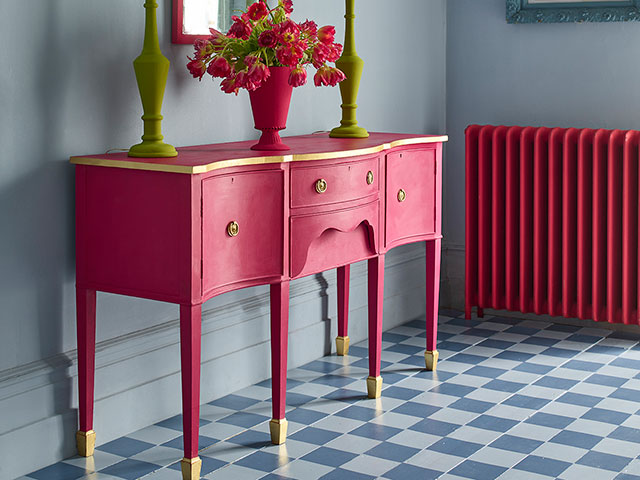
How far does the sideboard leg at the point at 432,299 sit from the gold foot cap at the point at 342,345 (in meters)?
0.36

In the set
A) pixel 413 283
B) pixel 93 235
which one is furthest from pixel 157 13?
pixel 413 283

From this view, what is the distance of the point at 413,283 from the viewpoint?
4590 millimetres

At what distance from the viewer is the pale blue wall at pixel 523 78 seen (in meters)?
4.28

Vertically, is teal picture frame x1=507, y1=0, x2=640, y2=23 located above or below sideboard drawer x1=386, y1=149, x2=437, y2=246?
above

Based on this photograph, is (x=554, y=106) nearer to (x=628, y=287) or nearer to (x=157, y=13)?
(x=628, y=287)

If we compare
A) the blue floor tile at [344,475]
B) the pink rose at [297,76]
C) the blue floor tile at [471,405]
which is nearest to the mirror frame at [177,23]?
the pink rose at [297,76]

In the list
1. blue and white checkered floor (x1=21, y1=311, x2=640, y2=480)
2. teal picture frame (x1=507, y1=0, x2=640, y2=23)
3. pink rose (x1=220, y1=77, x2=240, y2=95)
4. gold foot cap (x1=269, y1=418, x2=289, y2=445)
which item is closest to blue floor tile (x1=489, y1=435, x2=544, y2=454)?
blue and white checkered floor (x1=21, y1=311, x2=640, y2=480)

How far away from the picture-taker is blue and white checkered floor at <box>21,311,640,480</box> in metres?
2.80

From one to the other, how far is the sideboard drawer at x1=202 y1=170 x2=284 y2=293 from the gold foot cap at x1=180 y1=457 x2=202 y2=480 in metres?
0.47

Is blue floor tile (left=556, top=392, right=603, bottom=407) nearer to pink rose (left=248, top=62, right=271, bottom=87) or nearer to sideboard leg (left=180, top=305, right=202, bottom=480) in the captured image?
sideboard leg (left=180, top=305, right=202, bottom=480)

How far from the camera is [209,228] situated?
2639mm

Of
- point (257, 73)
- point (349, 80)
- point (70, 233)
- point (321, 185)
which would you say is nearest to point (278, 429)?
point (321, 185)

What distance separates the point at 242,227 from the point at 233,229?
5cm

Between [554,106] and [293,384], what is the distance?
1.84 m
